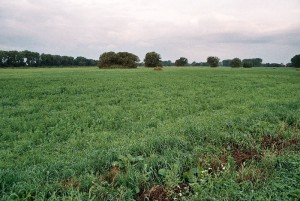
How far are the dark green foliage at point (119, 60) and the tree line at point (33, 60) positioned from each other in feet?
86.4

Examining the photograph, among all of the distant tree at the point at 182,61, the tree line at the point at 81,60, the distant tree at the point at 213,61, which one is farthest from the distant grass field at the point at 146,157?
the distant tree at the point at 213,61

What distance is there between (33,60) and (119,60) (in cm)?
3536

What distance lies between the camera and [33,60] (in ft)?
353

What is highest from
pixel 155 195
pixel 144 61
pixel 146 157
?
pixel 144 61

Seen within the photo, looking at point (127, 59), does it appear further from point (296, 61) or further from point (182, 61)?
point (296, 61)

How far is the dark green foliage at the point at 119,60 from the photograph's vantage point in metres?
97.1

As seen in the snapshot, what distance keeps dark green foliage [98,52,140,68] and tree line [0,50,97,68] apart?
26334mm

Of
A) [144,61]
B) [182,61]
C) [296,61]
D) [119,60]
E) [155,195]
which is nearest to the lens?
[155,195]

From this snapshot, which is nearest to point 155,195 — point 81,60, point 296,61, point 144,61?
point 144,61

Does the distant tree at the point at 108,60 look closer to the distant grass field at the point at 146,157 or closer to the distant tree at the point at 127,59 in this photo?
the distant tree at the point at 127,59

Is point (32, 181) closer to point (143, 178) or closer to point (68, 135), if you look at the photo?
point (143, 178)

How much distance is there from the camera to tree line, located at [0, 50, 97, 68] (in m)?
96.9

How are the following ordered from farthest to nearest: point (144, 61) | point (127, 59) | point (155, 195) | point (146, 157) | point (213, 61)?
point (213, 61)
point (144, 61)
point (127, 59)
point (146, 157)
point (155, 195)

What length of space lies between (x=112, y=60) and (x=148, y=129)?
303 feet
